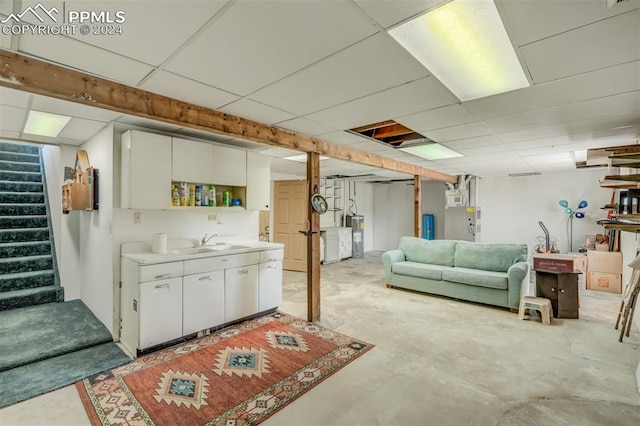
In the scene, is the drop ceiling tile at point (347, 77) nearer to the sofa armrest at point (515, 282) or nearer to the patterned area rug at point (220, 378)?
the patterned area rug at point (220, 378)

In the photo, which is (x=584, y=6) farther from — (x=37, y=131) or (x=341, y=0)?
(x=37, y=131)

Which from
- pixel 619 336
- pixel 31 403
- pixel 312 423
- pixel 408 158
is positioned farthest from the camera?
pixel 408 158

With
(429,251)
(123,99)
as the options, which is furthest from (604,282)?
(123,99)

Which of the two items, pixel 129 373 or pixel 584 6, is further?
pixel 129 373

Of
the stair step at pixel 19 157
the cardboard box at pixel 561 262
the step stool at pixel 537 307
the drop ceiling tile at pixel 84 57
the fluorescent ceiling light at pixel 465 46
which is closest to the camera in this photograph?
the fluorescent ceiling light at pixel 465 46

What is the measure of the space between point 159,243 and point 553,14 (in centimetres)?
369

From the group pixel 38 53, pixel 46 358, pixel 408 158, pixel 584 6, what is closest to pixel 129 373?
pixel 46 358

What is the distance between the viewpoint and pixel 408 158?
5.27 m

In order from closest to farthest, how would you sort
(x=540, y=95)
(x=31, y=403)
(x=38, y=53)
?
(x=38, y=53)
(x=31, y=403)
(x=540, y=95)

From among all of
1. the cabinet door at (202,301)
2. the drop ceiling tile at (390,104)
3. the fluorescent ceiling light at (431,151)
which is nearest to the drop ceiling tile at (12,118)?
the cabinet door at (202,301)

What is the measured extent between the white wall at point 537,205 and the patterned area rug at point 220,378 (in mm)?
6492

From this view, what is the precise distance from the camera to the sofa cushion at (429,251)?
5.13 metres

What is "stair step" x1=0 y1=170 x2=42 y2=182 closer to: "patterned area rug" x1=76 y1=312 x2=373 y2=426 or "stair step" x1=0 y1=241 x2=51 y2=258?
"stair step" x1=0 y1=241 x2=51 y2=258

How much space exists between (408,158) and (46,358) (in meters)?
5.30
